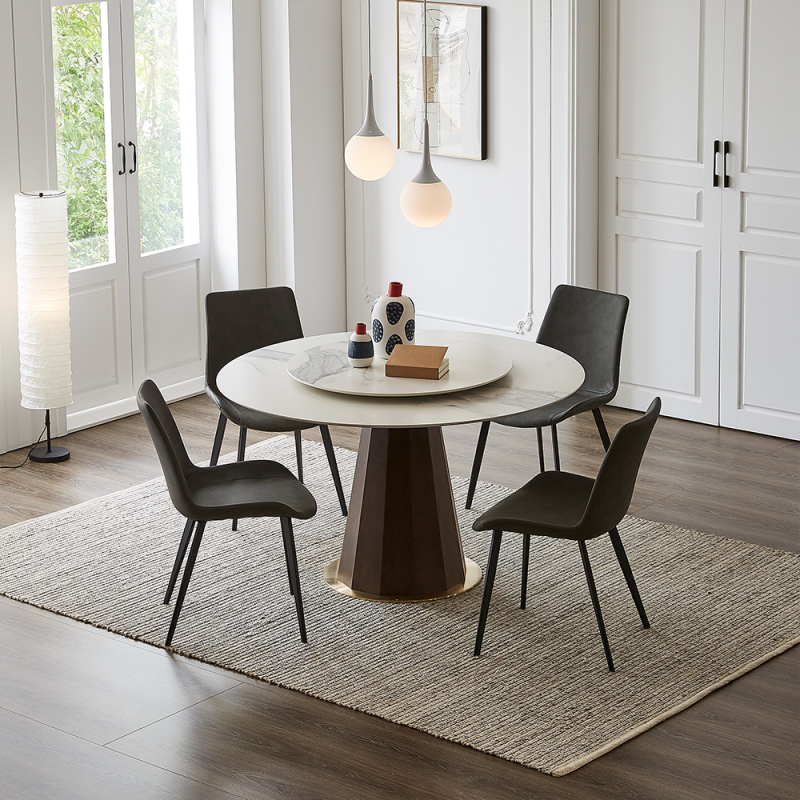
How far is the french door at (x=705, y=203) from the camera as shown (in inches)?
207

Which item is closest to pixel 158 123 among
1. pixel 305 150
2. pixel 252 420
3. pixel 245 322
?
pixel 305 150

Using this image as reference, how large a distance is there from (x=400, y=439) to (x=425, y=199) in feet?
2.51

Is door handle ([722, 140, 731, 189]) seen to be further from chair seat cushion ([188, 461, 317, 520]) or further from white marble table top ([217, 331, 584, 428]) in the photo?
chair seat cushion ([188, 461, 317, 520])

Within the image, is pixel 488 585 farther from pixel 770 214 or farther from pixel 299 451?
pixel 770 214

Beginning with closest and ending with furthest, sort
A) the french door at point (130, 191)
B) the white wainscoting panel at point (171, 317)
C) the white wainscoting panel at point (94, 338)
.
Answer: the french door at point (130, 191) < the white wainscoting panel at point (94, 338) < the white wainscoting panel at point (171, 317)

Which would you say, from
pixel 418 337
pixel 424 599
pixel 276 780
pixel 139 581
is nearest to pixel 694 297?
pixel 418 337

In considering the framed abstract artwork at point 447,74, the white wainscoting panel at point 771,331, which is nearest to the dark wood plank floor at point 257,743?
the white wainscoting panel at point 771,331

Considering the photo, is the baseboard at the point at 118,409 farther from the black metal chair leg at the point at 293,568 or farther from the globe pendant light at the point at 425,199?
the globe pendant light at the point at 425,199

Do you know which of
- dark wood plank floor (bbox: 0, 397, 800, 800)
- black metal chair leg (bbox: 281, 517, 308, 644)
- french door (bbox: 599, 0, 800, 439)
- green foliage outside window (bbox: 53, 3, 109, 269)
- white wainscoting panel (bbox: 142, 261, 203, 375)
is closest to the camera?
dark wood plank floor (bbox: 0, 397, 800, 800)

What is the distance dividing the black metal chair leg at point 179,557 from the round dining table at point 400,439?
0.42m

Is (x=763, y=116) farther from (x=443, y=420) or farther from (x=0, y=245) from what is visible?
(x=0, y=245)

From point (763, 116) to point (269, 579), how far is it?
2.86 m

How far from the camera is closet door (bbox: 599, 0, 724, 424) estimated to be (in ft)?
17.8

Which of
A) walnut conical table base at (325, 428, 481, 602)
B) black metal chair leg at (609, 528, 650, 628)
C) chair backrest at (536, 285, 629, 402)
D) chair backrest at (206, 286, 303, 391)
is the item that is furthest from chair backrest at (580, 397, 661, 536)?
chair backrest at (206, 286, 303, 391)
